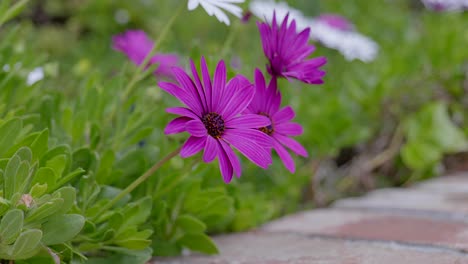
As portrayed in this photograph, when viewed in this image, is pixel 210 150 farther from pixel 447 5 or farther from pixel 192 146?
pixel 447 5

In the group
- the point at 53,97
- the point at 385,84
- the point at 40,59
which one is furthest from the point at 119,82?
the point at 385,84

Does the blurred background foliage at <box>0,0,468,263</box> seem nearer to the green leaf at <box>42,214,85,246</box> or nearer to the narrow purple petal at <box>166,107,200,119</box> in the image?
the green leaf at <box>42,214,85,246</box>

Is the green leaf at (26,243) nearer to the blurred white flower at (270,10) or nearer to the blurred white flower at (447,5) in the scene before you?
the blurred white flower at (270,10)

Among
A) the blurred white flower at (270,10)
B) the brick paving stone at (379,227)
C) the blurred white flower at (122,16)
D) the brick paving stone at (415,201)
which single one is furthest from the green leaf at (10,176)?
the blurred white flower at (122,16)

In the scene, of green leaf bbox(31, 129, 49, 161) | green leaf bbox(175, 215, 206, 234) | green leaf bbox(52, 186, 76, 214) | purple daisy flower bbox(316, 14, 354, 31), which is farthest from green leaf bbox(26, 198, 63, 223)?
purple daisy flower bbox(316, 14, 354, 31)

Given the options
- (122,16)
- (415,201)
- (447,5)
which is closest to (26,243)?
(415,201)

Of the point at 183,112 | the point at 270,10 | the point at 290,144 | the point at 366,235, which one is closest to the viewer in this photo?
the point at 183,112

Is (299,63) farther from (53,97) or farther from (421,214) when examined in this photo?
(421,214)
